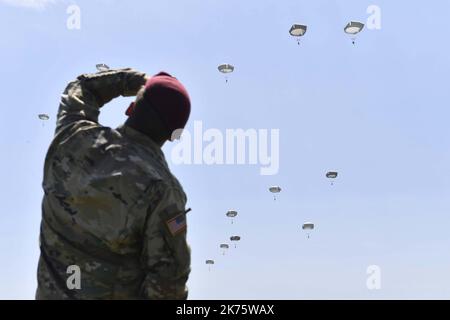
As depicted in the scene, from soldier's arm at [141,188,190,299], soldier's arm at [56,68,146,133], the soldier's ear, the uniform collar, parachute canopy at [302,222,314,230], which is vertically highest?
parachute canopy at [302,222,314,230]

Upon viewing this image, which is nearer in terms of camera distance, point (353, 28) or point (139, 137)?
point (139, 137)

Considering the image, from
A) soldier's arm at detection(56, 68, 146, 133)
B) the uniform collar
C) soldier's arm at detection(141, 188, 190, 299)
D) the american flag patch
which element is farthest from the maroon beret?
the american flag patch

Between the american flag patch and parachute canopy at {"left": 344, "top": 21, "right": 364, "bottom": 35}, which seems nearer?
the american flag patch

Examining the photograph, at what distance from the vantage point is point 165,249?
16.2ft

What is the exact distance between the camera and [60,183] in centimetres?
517

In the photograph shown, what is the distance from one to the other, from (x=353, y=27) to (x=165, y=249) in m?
51.0

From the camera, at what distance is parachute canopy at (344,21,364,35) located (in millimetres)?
52750

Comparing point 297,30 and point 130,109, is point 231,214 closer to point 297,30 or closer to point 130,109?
point 297,30

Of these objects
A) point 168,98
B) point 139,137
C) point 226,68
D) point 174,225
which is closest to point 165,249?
point 174,225

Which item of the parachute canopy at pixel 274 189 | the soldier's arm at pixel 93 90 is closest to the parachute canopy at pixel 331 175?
the parachute canopy at pixel 274 189

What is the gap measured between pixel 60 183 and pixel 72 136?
40cm

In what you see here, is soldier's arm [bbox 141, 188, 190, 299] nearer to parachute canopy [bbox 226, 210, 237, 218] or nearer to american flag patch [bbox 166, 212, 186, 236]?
american flag patch [bbox 166, 212, 186, 236]

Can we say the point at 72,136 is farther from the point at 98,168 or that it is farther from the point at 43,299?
the point at 43,299
